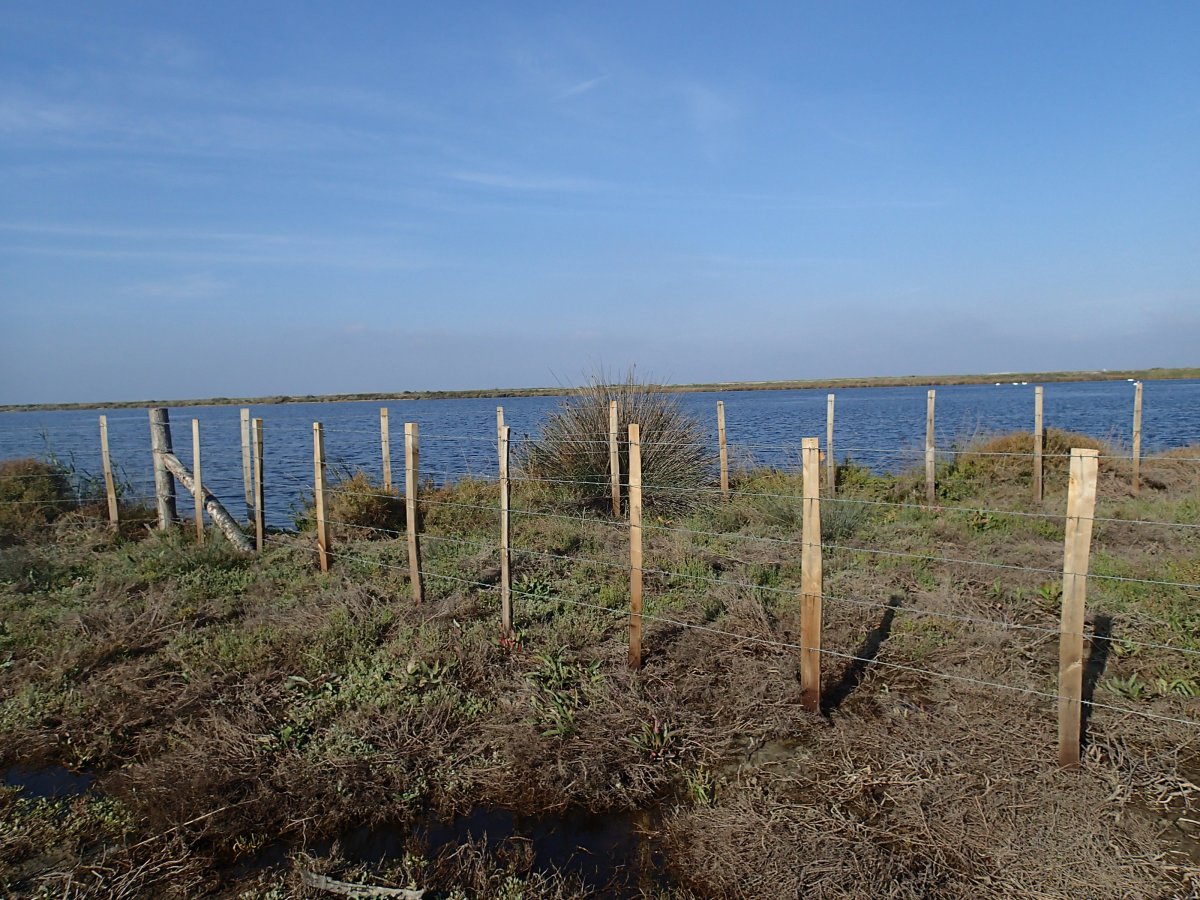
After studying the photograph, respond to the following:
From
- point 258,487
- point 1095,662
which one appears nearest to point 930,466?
point 1095,662

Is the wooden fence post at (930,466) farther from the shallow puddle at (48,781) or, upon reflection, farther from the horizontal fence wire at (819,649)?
the shallow puddle at (48,781)

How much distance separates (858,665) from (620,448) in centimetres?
755

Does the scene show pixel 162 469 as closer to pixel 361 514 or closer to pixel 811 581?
pixel 361 514

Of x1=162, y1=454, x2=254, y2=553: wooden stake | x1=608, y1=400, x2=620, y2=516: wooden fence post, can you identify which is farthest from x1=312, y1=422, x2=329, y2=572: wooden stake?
x1=608, y1=400, x2=620, y2=516: wooden fence post

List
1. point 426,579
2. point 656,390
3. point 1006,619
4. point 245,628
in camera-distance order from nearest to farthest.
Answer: point 1006,619 → point 245,628 → point 426,579 → point 656,390

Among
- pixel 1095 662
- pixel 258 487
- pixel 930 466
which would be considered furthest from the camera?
pixel 930 466

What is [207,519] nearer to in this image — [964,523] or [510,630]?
[510,630]

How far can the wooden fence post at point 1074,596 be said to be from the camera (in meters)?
3.66

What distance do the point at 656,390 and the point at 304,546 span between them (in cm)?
702

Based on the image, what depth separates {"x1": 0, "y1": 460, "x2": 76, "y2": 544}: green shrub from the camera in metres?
10.1

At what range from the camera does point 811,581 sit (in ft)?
14.8

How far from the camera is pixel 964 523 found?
29.6 ft

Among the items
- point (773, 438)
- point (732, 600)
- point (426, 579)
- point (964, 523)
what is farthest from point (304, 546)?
point (773, 438)

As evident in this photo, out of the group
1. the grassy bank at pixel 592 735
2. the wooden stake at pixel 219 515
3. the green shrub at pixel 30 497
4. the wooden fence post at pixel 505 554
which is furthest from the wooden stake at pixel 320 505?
the green shrub at pixel 30 497
